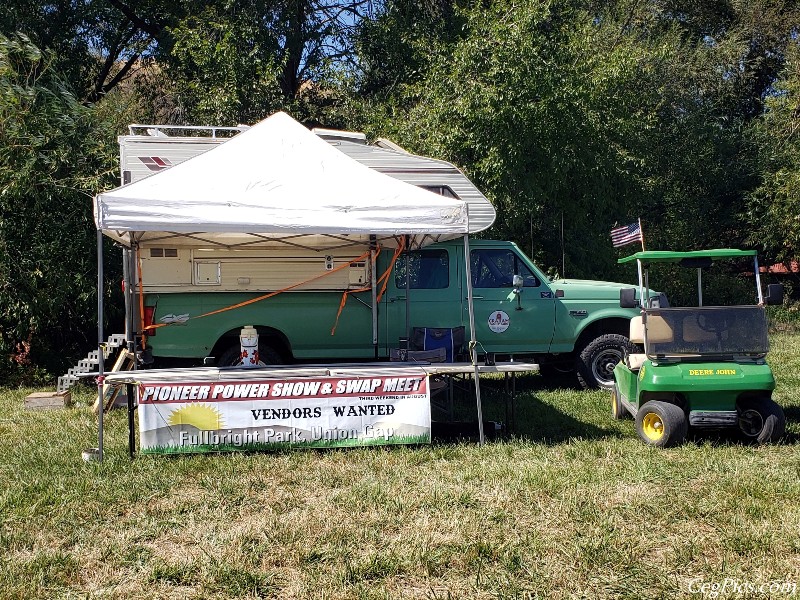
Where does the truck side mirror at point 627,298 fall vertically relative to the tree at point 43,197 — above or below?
below

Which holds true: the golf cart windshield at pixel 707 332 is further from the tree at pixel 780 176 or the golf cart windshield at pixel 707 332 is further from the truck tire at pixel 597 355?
the tree at pixel 780 176

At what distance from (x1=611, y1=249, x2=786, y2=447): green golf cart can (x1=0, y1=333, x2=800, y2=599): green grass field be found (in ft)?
0.75

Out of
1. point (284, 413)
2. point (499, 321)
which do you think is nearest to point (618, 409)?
point (499, 321)

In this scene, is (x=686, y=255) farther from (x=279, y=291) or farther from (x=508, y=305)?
(x=279, y=291)

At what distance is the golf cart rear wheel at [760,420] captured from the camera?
662 centimetres

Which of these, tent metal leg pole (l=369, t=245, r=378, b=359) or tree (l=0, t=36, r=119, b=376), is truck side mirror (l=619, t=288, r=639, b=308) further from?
tree (l=0, t=36, r=119, b=376)

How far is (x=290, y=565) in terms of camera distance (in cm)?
434

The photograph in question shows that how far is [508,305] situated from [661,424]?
3.06 meters

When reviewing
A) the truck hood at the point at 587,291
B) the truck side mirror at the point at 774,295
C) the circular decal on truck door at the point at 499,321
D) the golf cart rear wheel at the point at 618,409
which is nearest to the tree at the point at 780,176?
the truck hood at the point at 587,291

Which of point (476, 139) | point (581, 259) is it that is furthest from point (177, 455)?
point (581, 259)

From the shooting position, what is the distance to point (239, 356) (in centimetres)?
882

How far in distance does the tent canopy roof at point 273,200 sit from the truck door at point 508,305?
2.61 m

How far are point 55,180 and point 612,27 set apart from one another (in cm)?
1347

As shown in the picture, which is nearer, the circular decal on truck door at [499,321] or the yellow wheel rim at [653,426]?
the yellow wheel rim at [653,426]
